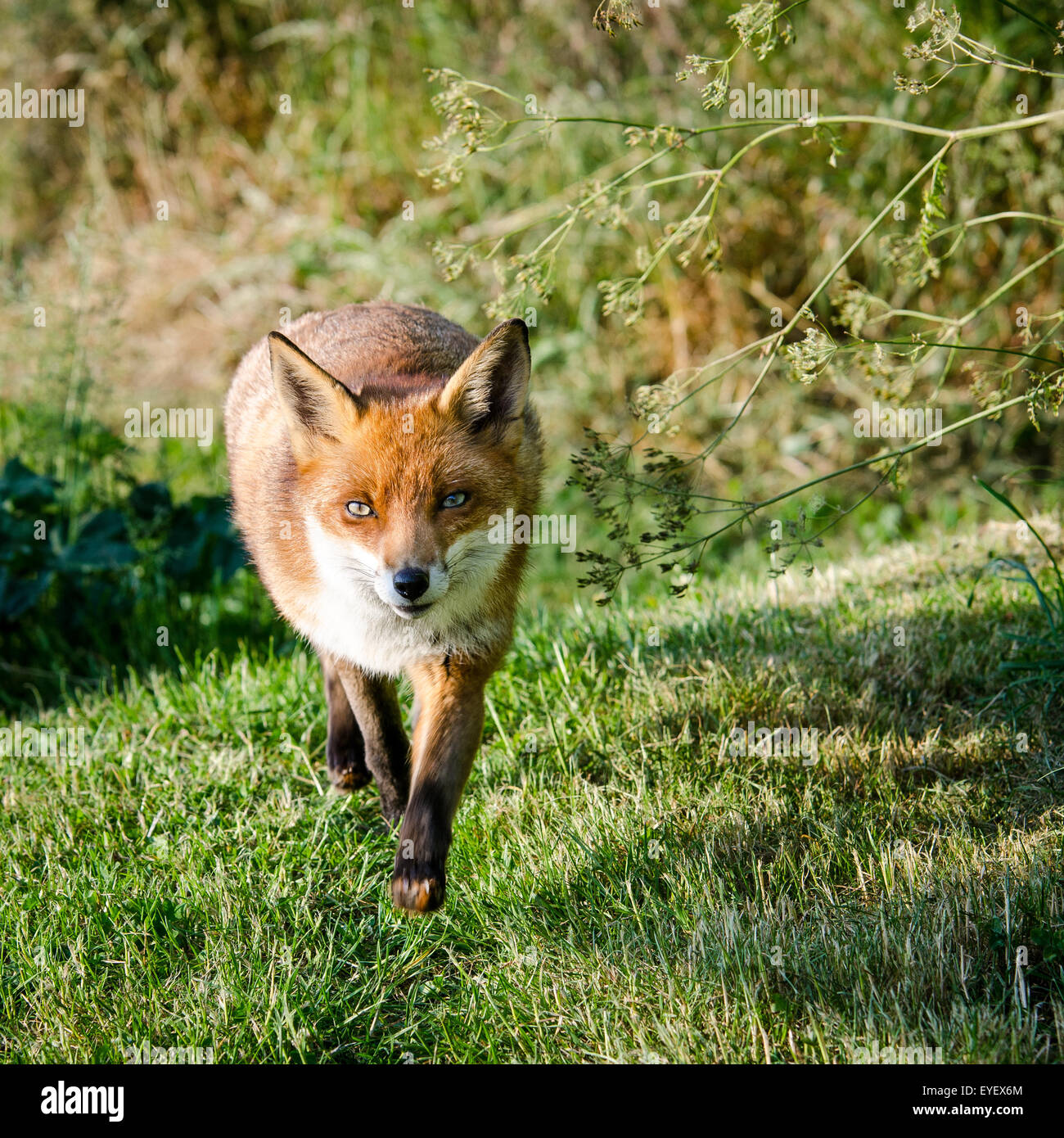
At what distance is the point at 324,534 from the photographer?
11.0 ft

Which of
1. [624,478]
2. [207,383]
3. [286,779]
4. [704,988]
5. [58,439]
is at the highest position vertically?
[207,383]

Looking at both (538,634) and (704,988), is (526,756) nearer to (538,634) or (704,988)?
(538,634)

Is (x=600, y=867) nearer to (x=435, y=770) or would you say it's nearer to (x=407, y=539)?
(x=435, y=770)

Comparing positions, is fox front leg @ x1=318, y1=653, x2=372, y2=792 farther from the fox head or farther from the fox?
the fox head

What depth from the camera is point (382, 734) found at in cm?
377

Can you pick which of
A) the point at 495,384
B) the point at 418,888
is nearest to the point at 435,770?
the point at 418,888

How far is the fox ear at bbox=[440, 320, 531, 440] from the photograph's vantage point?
10.9ft

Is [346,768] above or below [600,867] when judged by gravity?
above

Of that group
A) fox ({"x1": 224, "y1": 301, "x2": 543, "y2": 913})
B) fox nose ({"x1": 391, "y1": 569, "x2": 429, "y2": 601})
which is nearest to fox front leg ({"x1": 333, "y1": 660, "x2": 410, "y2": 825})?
fox ({"x1": 224, "y1": 301, "x2": 543, "y2": 913})

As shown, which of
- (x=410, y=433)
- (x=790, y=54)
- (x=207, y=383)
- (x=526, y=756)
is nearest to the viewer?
(x=410, y=433)

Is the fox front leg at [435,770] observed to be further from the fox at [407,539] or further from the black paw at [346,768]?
the black paw at [346,768]

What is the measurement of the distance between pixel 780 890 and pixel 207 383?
770cm

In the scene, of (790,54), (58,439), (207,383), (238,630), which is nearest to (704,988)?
(238,630)

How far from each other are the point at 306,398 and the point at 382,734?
3.84ft
